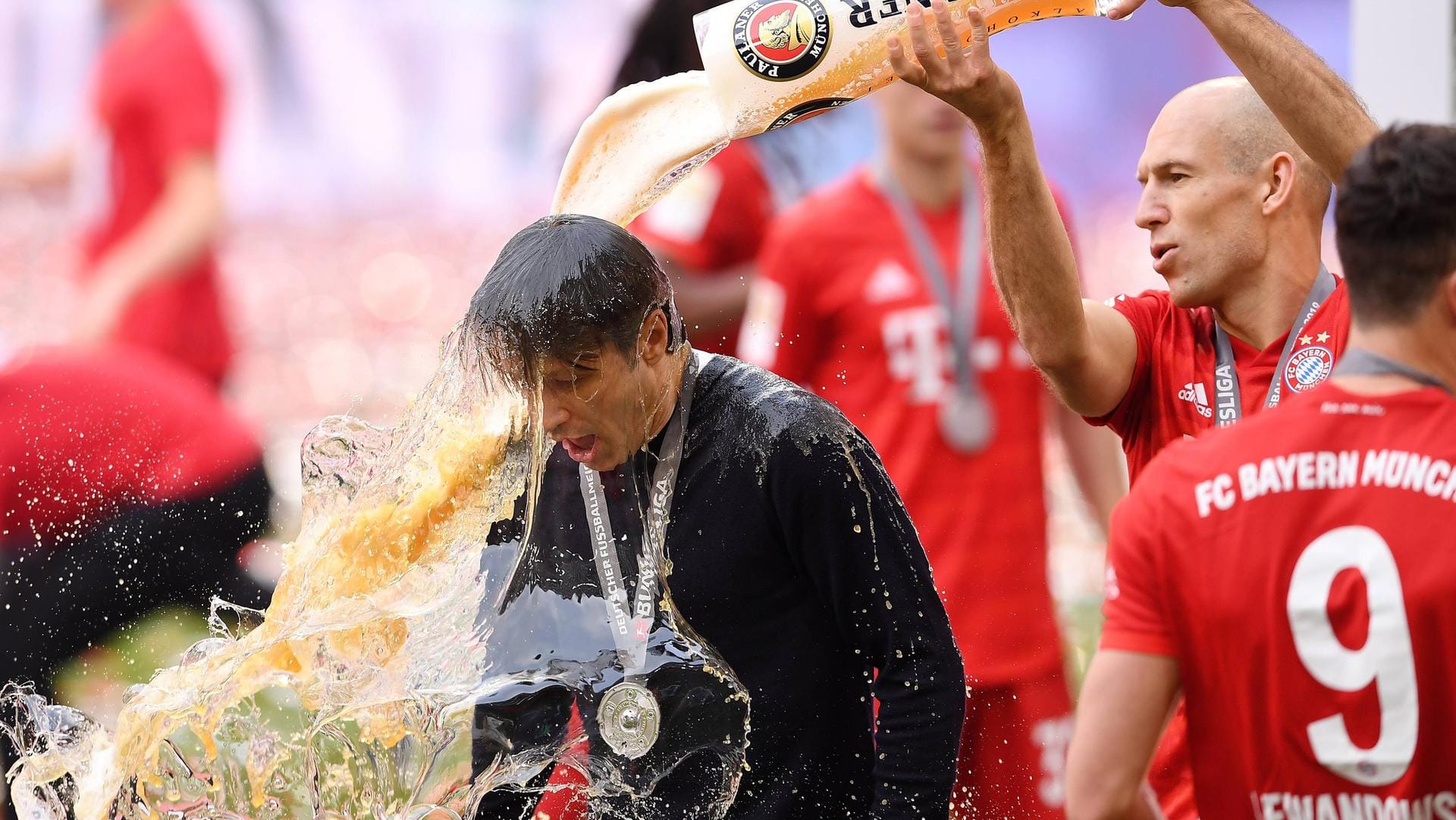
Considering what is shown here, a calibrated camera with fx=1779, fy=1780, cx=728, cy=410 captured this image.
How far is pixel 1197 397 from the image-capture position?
2811 millimetres

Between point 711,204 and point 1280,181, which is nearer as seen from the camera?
point 1280,181

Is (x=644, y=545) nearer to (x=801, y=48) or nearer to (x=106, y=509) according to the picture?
(x=801, y=48)

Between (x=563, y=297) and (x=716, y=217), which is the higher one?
(x=716, y=217)

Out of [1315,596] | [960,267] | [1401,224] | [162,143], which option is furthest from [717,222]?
[1315,596]

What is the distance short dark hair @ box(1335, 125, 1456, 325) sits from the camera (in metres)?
1.98

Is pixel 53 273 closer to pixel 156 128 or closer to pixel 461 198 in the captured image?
pixel 156 128

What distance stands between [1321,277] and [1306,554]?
3.30 feet

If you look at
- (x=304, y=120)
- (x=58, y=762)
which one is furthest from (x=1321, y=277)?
(x=304, y=120)

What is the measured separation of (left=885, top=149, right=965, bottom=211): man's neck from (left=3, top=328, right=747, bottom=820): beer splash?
7.13ft

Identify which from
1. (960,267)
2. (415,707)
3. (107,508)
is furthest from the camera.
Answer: (107,508)

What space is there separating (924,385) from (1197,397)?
5.33 feet

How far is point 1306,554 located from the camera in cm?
192

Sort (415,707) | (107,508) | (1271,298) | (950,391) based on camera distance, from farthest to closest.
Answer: (107,508), (950,391), (1271,298), (415,707)

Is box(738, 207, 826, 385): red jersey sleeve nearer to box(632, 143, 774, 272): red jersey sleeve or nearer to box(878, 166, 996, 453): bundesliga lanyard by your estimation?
box(878, 166, 996, 453): bundesliga lanyard
